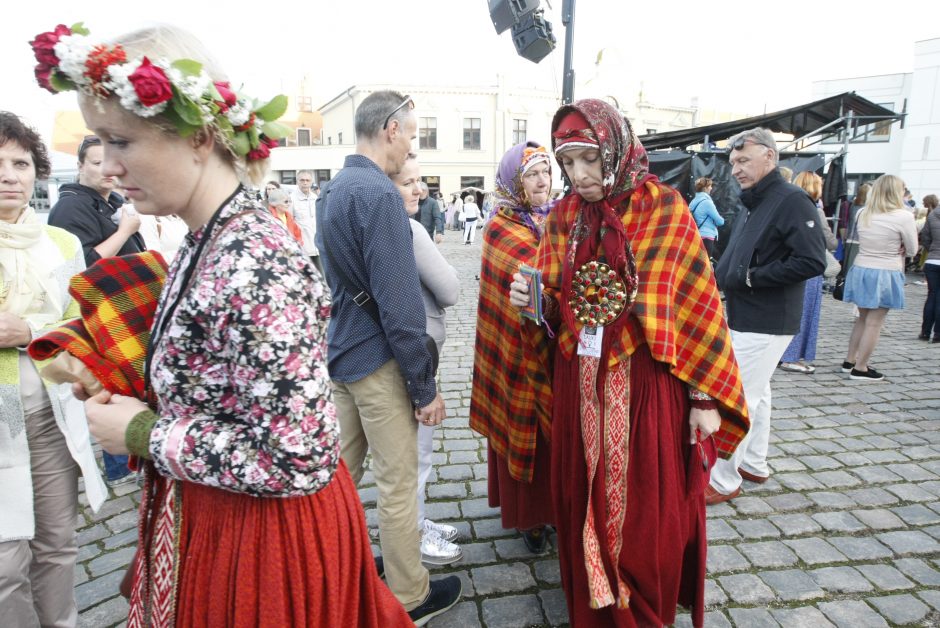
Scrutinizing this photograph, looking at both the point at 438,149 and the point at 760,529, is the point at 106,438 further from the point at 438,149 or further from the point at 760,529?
the point at 438,149

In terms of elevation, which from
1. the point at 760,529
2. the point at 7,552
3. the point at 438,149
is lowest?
the point at 760,529

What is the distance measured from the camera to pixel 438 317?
2816 millimetres

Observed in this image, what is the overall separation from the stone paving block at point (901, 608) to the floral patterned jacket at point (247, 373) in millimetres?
2711

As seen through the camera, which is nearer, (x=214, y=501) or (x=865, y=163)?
(x=214, y=501)

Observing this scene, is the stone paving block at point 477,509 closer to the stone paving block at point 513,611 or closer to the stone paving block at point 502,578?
the stone paving block at point 502,578

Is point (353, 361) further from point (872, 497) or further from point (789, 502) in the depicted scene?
point (872, 497)

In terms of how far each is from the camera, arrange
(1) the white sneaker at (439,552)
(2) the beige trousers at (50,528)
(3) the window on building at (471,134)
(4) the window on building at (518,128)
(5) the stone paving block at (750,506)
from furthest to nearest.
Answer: (4) the window on building at (518,128)
(3) the window on building at (471,134)
(5) the stone paving block at (750,506)
(1) the white sneaker at (439,552)
(2) the beige trousers at (50,528)

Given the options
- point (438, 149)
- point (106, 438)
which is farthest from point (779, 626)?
point (438, 149)

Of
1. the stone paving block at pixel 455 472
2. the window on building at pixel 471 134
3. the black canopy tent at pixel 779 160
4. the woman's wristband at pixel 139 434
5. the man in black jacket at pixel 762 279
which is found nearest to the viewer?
the woman's wristband at pixel 139 434

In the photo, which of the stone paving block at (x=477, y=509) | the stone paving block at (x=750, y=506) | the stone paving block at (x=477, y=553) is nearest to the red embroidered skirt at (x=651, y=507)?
the stone paving block at (x=477, y=553)

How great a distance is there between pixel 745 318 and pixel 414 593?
8.66ft

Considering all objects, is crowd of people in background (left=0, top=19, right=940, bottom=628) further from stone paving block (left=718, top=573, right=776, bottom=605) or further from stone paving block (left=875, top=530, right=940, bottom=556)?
stone paving block (left=875, top=530, right=940, bottom=556)

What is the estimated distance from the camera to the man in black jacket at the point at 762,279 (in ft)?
11.4

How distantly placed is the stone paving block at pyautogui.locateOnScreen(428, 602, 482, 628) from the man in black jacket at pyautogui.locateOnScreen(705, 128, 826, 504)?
1728 mm
